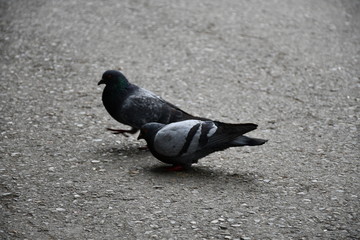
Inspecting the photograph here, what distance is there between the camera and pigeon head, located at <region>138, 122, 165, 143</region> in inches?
169

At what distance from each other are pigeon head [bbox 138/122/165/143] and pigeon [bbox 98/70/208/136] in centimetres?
30

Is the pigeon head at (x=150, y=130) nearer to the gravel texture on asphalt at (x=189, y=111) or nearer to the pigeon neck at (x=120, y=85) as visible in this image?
the gravel texture on asphalt at (x=189, y=111)

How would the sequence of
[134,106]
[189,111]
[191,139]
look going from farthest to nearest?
[189,111] < [134,106] < [191,139]

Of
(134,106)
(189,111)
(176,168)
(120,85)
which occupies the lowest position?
(176,168)

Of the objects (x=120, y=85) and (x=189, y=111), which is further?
(x=189, y=111)

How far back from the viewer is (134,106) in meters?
4.67

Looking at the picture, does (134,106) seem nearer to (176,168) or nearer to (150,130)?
(150,130)

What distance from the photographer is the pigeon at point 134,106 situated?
4660 millimetres

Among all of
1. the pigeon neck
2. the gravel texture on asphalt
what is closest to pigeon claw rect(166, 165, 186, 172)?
the gravel texture on asphalt

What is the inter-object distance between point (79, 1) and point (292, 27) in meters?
3.78

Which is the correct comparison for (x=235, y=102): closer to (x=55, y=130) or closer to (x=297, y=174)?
(x=297, y=174)

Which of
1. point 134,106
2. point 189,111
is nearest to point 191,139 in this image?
point 134,106

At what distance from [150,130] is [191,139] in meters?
0.37

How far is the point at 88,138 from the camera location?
5.04 meters
